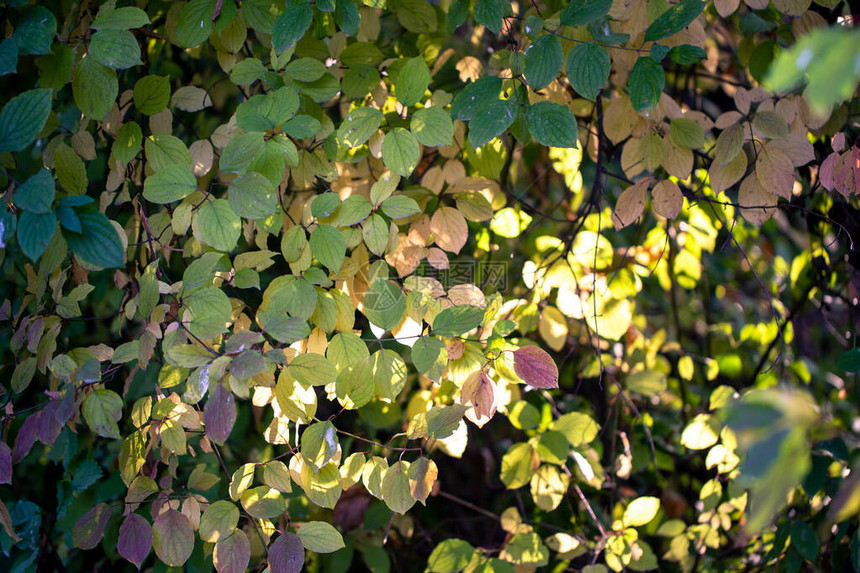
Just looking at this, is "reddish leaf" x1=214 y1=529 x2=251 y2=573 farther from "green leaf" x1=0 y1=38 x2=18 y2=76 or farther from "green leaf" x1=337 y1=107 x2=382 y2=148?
"green leaf" x1=0 y1=38 x2=18 y2=76

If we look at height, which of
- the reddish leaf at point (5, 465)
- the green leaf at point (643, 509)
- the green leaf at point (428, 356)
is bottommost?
the green leaf at point (643, 509)

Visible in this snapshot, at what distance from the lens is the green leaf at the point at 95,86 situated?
931 mm

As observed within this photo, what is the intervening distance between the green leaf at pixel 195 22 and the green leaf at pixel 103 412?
59 centimetres

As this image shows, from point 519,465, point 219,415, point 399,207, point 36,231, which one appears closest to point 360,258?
point 399,207

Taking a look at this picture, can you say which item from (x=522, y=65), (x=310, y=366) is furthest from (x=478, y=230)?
(x=310, y=366)

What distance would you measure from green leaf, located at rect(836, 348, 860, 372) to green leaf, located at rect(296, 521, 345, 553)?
0.84 metres

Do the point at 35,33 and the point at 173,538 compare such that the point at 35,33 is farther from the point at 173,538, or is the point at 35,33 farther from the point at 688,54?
the point at 688,54

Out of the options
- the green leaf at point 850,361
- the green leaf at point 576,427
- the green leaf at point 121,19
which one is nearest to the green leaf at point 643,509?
the green leaf at point 576,427

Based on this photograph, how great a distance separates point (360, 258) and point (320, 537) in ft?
1.55

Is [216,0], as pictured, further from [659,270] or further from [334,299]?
[659,270]

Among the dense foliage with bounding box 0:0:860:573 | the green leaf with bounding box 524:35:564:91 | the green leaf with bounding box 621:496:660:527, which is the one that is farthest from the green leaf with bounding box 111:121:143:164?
the green leaf with bounding box 621:496:660:527

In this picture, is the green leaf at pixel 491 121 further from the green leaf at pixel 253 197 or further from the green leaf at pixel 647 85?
the green leaf at pixel 253 197

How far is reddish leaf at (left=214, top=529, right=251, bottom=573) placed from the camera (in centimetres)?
89

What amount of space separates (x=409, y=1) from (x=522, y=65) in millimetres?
369
